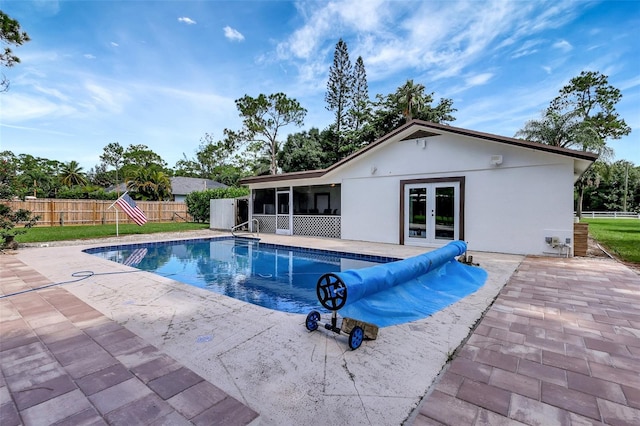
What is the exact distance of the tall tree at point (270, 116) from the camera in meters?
28.4

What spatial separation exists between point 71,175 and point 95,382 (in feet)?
157

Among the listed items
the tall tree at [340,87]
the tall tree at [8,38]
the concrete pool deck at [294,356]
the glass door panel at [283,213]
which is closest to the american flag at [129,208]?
the tall tree at [8,38]

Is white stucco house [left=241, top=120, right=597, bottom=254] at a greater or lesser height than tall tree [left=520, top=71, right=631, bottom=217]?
lesser

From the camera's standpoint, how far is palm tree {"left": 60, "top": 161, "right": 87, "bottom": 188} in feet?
125

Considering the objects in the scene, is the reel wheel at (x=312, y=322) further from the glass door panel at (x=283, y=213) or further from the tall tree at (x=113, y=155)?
the tall tree at (x=113, y=155)

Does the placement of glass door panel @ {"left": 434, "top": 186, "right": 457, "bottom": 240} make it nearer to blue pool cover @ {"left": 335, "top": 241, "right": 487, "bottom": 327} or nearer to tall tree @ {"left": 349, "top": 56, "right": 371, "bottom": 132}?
blue pool cover @ {"left": 335, "top": 241, "right": 487, "bottom": 327}

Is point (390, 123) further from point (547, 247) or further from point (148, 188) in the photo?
point (148, 188)

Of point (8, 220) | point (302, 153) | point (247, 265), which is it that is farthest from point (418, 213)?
point (302, 153)

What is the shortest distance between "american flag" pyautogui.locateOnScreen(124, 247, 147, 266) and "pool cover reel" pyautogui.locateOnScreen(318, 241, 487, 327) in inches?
293

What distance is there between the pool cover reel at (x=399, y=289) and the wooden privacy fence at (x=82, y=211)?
19069mm

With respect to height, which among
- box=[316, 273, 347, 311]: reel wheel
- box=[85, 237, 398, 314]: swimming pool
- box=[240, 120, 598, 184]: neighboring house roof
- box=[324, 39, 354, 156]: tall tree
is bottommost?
box=[85, 237, 398, 314]: swimming pool

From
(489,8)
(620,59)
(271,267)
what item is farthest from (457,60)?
(271,267)

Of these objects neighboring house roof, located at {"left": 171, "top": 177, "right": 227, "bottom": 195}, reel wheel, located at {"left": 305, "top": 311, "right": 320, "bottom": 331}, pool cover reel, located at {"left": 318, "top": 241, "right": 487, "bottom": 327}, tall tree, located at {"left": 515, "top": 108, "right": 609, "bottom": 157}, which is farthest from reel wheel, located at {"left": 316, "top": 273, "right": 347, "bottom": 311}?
neighboring house roof, located at {"left": 171, "top": 177, "right": 227, "bottom": 195}

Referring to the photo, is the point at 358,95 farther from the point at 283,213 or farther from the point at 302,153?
the point at 283,213
